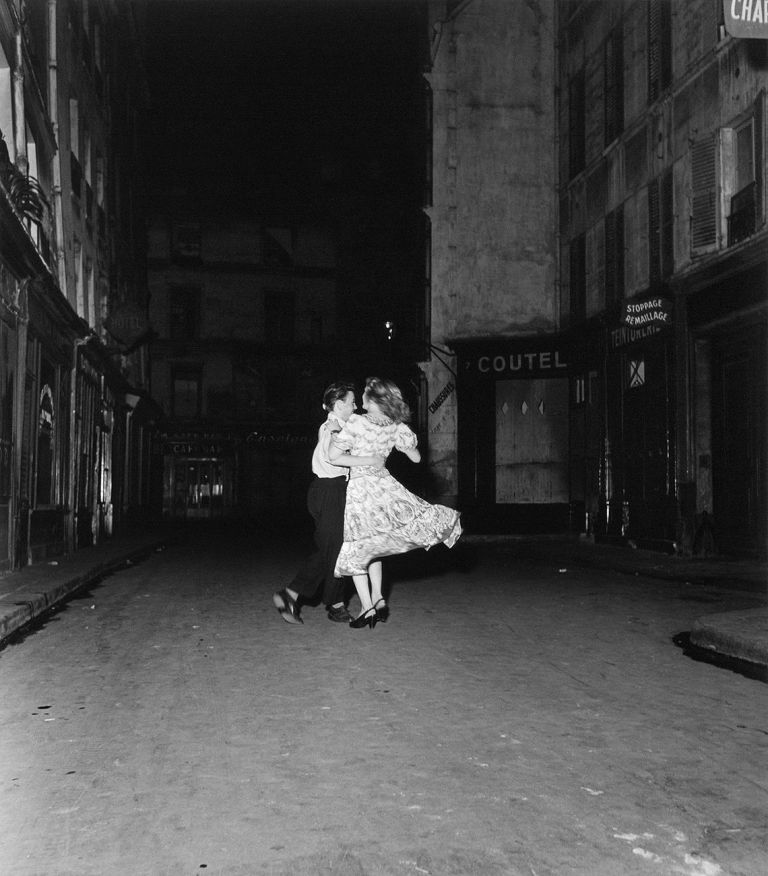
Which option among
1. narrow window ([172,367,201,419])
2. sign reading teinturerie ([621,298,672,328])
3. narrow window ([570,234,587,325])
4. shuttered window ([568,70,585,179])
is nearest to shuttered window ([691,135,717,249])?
sign reading teinturerie ([621,298,672,328])

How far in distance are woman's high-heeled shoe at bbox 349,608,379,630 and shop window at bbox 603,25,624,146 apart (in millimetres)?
13166

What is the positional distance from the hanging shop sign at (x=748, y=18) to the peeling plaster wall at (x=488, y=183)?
52.2 ft

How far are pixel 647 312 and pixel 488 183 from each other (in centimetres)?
966

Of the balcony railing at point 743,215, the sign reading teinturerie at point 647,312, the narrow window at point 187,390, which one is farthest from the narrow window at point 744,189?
the narrow window at point 187,390

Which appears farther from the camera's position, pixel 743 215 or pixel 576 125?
pixel 576 125

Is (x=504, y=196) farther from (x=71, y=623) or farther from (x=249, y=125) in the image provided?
(x=249, y=125)

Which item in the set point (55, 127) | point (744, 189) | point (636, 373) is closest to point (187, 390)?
point (55, 127)

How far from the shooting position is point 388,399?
7.47m

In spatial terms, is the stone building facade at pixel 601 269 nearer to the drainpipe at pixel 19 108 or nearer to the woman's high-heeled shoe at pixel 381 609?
the woman's high-heeled shoe at pixel 381 609

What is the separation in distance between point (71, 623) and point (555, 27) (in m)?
19.3

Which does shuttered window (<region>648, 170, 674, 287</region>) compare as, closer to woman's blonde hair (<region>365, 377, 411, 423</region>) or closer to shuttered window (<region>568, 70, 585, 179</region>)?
shuttered window (<region>568, 70, 585, 179</region>)

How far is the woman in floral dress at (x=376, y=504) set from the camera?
742cm

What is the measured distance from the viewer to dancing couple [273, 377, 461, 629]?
24.3ft

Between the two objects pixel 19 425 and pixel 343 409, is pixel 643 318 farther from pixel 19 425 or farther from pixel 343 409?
pixel 19 425
